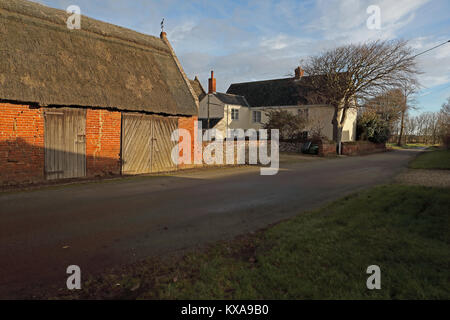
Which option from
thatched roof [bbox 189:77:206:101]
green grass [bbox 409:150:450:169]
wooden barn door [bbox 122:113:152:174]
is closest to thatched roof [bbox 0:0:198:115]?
wooden barn door [bbox 122:113:152:174]

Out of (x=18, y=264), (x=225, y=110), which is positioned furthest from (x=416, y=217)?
(x=225, y=110)

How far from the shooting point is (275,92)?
4250cm

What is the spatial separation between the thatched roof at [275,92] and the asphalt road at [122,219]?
29.8 meters

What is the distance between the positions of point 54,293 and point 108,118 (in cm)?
1046

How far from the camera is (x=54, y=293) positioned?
3.37 metres

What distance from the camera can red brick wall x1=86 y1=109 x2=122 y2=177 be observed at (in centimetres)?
1215

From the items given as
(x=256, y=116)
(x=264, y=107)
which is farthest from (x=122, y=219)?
(x=256, y=116)

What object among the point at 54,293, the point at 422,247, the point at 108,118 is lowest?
the point at 54,293

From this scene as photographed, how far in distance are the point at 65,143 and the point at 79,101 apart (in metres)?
1.81

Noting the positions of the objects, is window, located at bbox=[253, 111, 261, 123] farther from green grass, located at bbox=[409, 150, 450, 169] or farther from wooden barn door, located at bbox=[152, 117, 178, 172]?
wooden barn door, located at bbox=[152, 117, 178, 172]

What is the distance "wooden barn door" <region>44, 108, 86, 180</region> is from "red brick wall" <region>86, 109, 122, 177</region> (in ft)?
0.83

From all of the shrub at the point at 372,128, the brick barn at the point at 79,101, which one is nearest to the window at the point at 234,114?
the shrub at the point at 372,128

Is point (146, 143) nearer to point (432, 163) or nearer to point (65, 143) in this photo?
point (65, 143)

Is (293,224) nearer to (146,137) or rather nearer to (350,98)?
(146,137)
